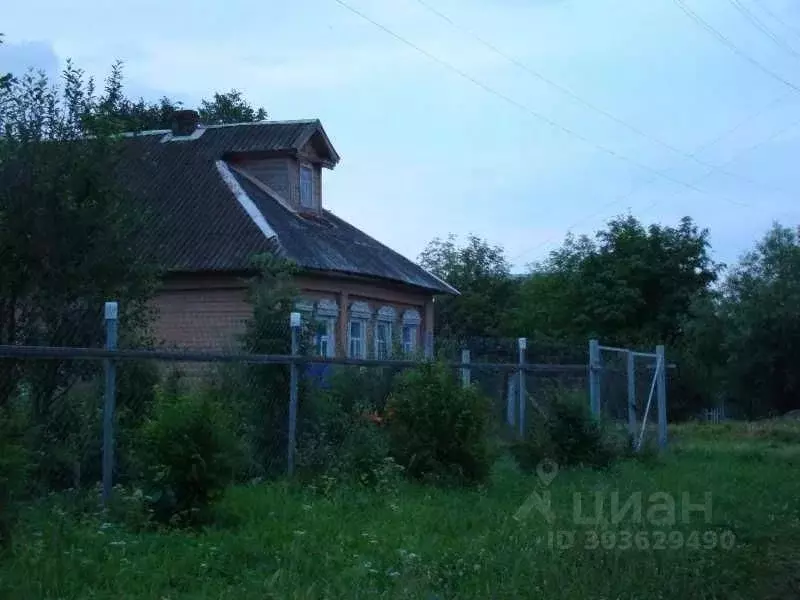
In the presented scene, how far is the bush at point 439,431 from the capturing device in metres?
11.8

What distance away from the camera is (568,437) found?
1427 centimetres

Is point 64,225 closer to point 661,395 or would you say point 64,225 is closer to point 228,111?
point 661,395

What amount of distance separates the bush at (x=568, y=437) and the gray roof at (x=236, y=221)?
8.79 m

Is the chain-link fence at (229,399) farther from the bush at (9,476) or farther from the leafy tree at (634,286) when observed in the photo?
the leafy tree at (634,286)

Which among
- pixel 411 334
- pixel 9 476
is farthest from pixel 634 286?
pixel 9 476

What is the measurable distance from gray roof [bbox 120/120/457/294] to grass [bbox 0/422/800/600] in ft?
41.1

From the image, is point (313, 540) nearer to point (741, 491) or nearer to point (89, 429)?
point (89, 429)

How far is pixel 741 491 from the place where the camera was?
12203 mm

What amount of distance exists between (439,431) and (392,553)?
4266 millimetres

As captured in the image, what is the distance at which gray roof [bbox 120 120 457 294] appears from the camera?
887 inches

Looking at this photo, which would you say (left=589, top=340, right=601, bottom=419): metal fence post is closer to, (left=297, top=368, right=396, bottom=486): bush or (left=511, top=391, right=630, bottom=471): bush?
(left=511, top=391, right=630, bottom=471): bush

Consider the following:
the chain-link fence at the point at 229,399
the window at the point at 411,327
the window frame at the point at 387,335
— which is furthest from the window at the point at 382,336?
the chain-link fence at the point at 229,399

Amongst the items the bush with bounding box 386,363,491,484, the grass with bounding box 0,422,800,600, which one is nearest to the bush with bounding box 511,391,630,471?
the bush with bounding box 386,363,491,484

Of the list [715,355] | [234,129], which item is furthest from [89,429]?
[715,355]
